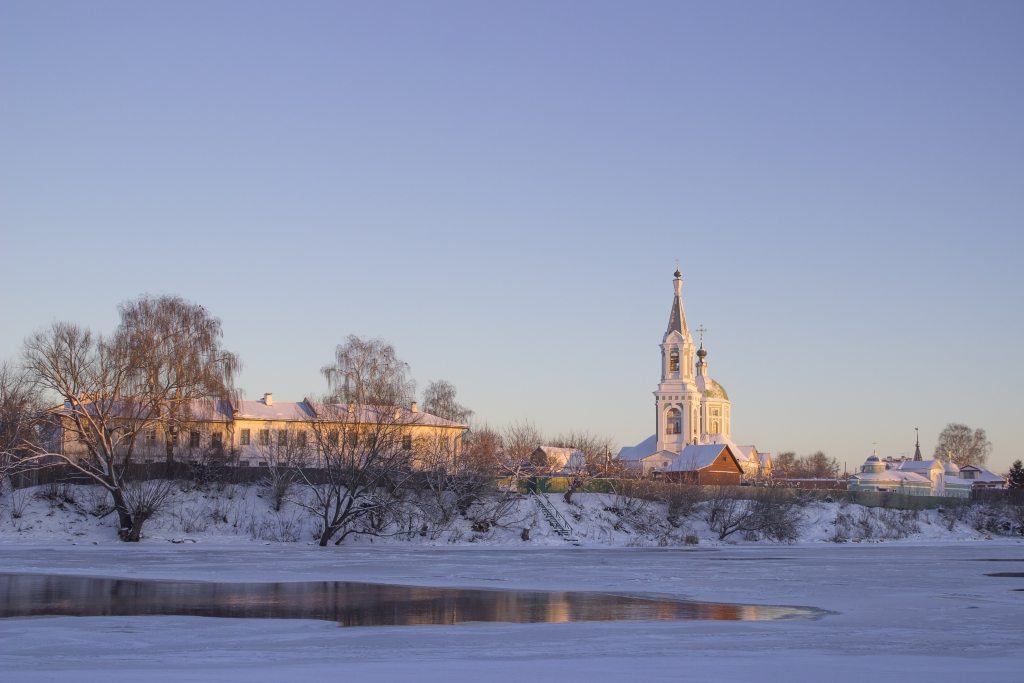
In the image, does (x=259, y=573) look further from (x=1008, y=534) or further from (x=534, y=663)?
(x=1008, y=534)

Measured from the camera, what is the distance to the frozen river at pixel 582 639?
18.0 m

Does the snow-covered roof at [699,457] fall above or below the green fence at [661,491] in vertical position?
above

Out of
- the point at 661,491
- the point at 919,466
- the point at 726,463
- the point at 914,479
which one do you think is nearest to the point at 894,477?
the point at 914,479

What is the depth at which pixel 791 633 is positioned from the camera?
2317 centimetres

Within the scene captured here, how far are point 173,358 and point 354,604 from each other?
37.6 meters

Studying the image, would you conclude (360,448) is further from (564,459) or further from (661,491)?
(564,459)

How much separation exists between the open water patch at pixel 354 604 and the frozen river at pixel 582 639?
112cm

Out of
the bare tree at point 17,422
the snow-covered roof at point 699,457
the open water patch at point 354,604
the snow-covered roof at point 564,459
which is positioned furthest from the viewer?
the snow-covered roof at point 699,457

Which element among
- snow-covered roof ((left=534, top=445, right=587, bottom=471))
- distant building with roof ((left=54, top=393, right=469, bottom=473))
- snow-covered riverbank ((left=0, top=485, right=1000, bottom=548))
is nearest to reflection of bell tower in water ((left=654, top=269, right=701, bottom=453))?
snow-covered roof ((left=534, top=445, right=587, bottom=471))

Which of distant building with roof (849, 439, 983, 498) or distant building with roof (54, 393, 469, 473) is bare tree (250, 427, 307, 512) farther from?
distant building with roof (849, 439, 983, 498)

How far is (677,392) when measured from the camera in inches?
5842

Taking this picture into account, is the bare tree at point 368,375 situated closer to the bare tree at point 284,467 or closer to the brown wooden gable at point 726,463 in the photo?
the bare tree at point 284,467

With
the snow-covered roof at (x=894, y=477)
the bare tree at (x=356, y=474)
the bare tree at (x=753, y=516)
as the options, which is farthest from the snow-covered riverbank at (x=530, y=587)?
the snow-covered roof at (x=894, y=477)

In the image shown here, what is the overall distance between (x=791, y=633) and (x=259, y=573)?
65.1 feet
